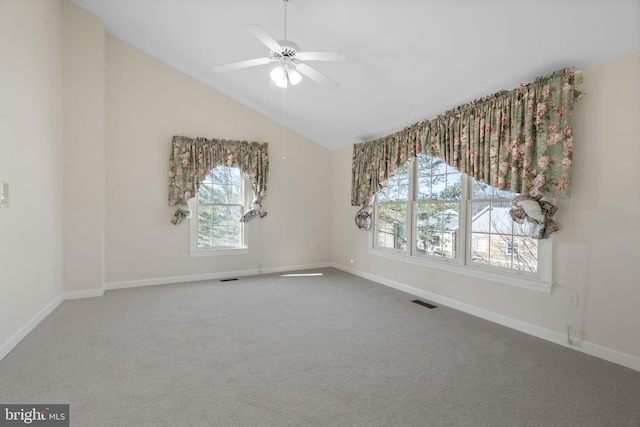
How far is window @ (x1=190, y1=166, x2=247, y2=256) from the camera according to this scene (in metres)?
4.98

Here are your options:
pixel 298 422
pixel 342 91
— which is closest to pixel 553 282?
pixel 298 422

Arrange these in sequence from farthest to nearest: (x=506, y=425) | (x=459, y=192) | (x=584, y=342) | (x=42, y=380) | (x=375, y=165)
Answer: (x=375, y=165) < (x=459, y=192) < (x=584, y=342) < (x=42, y=380) < (x=506, y=425)

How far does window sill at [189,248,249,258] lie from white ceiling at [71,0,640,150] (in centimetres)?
261

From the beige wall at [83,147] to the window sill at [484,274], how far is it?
4.27 metres

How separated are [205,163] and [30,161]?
2228 mm

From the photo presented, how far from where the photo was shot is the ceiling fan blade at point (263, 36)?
2.10 meters

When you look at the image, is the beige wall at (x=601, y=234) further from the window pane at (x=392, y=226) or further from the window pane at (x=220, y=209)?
the window pane at (x=220, y=209)

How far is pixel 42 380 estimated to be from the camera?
2.05 m

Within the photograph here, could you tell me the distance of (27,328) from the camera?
9.17 ft

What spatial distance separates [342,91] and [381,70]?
725mm

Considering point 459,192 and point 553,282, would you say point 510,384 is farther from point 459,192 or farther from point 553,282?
point 459,192
